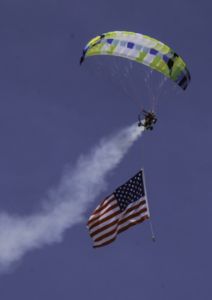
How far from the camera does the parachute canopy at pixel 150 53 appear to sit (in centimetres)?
4559

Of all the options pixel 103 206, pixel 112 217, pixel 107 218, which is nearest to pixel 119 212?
pixel 112 217

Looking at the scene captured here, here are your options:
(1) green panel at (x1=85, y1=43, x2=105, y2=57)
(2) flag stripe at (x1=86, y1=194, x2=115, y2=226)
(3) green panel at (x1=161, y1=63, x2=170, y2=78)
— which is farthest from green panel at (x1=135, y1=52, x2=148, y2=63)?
(2) flag stripe at (x1=86, y1=194, x2=115, y2=226)

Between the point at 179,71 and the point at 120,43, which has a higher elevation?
the point at 120,43

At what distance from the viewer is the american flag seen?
4403cm

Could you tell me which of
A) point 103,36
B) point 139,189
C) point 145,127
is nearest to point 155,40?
point 103,36

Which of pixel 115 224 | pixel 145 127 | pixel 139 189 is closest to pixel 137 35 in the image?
pixel 145 127

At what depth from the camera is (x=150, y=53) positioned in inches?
1799

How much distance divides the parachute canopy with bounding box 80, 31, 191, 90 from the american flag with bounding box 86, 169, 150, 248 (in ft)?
27.3

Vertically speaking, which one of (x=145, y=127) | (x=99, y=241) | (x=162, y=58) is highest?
(x=162, y=58)

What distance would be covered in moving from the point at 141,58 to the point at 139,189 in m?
10.6

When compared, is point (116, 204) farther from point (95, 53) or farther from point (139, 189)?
point (95, 53)

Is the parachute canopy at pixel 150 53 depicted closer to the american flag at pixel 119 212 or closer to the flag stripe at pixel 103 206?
the american flag at pixel 119 212

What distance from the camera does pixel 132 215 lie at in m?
44.2

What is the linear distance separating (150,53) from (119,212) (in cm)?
1309
